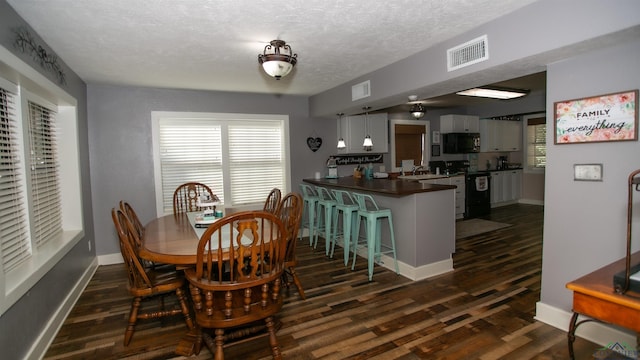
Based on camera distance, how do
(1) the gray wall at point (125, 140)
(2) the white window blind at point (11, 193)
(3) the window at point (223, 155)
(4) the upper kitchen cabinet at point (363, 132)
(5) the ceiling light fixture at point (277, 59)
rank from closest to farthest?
(2) the white window blind at point (11, 193) < (5) the ceiling light fixture at point (277, 59) < (1) the gray wall at point (125, 140) < (3) the window at point (223, 155) < (4) the upper kitchen cabinet at point (363, 132)

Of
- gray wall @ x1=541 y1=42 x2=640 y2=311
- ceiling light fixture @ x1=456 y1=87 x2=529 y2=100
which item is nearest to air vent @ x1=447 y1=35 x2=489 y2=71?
gray wall @ x1=541 y1=42 x2=640 y2=311

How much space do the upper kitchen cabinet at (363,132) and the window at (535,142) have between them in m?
3.86

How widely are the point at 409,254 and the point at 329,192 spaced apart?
56.3 inches

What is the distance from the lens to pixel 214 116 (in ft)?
15.3

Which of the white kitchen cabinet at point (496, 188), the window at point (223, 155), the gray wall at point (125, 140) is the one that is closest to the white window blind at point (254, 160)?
the window at point (223, 155)

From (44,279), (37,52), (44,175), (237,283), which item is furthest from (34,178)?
(237,283)

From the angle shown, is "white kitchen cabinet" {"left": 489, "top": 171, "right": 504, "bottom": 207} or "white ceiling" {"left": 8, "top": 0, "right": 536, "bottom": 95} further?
"white kitchen cabinet" {"left": 489, "top": 171, "right": 504, "bottom": 207}

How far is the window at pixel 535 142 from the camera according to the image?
7.33m

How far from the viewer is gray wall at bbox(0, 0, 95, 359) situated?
1905mm

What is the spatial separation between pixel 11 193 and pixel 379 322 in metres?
2.84

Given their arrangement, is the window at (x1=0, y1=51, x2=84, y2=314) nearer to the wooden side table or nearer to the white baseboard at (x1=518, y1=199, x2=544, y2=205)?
the wooden side table

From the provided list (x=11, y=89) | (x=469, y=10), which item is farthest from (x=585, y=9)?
(x=11, y=89)

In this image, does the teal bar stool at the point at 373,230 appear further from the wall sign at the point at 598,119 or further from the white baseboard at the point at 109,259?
the white baseboard at the point at 109,259

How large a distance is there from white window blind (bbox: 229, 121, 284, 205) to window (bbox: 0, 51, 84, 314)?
195cm
